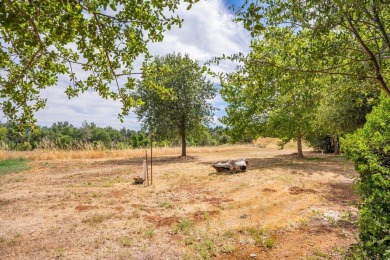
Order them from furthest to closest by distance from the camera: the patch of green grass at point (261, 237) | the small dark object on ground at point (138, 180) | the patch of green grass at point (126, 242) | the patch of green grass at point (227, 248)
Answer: the small dark object on ground at point (138, 180) → the patch of green grass at point (126, 242) → the patch of green grass at point (261, 237) → the patch of green grass at point (227, 248)

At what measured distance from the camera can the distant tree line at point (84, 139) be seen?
56.6ft

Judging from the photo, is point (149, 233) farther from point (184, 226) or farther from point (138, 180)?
point (138, 180)

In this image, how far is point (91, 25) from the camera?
9.77 ft

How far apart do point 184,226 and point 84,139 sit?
A: 27.4 meters

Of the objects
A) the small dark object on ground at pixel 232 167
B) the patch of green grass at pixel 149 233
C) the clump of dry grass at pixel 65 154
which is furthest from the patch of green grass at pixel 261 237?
the clump of dry grass at pixel 65 154

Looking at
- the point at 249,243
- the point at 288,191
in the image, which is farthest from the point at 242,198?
the point at 249,243

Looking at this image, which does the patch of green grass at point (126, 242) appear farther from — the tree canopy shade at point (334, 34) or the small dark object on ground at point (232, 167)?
the small dark object on ground at point (232, 167)

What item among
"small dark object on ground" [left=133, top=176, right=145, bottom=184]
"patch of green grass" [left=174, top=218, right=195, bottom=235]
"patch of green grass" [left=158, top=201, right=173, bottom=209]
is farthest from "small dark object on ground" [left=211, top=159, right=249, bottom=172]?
"patch of green grass" [left=174, top=218, right=195, bottom=235]

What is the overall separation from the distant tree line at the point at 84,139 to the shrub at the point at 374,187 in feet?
13.9

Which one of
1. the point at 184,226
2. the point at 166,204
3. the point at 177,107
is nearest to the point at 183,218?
the point at 184,226

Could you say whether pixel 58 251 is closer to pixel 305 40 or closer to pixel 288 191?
pixel 305 40

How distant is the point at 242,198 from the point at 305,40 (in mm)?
5518

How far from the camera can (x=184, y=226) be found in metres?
6.54

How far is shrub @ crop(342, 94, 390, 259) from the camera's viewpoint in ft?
9.66
